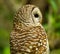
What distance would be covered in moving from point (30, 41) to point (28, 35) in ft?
0.10

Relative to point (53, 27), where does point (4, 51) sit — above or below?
below

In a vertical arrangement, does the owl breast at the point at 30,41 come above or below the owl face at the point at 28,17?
below

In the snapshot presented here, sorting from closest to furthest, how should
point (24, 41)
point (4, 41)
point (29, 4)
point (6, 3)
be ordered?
1. point (24, 41)
2. point (29, 4)
3. point (4, 41)
4. point (6, 3)

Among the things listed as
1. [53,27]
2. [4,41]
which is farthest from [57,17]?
[4,41]

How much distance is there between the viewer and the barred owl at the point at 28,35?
135cm

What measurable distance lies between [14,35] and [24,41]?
0.22ft

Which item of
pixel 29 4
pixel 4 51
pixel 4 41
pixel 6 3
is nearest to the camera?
pixel 29 4

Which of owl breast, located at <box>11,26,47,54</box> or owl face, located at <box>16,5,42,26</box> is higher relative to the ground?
owl face, located at <box>16,5,42,26</box>

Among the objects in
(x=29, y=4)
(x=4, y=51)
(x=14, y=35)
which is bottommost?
(x=4, y=51)

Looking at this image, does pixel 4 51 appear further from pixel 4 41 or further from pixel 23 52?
pixel 23 52

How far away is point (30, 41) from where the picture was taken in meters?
1.34

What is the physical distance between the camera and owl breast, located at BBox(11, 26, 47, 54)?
1350 millimetres

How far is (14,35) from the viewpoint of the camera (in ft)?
4.56

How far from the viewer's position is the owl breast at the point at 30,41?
1350 mm
